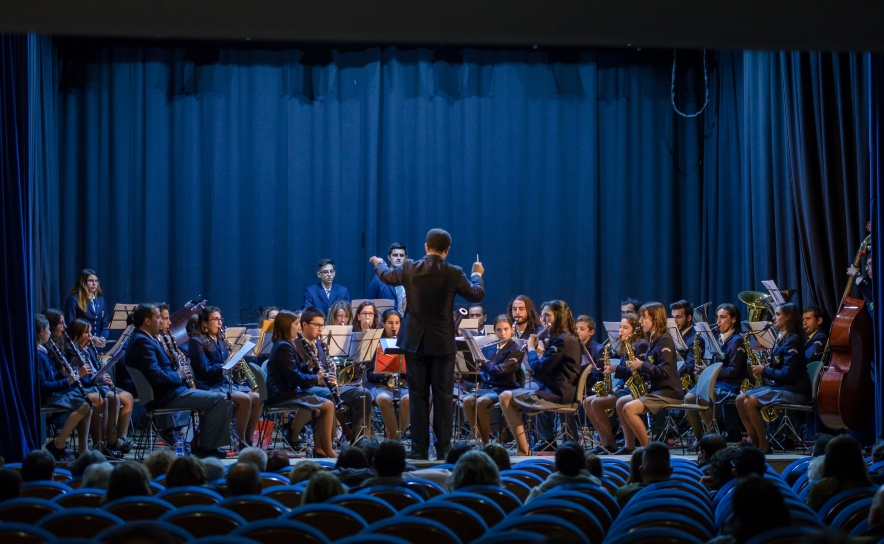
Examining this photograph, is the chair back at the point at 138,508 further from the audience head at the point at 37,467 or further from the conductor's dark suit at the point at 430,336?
the conductor's dark suit at the point at 430,336

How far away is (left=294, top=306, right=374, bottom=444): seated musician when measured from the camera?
8.34m

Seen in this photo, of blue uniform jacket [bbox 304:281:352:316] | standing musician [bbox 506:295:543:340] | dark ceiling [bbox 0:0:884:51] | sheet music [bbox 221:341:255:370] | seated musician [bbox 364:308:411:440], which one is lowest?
seated musician [bbox 364:308:411:440]

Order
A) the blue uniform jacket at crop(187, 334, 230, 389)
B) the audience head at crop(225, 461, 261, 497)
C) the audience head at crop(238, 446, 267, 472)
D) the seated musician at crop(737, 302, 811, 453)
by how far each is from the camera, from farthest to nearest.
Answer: the blue uniform jacket at crop(187, 334, 230, 389), the seated musician at crop(737, 302, 811, 453), the audience head at crop(238, 446, 267, 472), the audience head at crop(225, 461, 261, 497)

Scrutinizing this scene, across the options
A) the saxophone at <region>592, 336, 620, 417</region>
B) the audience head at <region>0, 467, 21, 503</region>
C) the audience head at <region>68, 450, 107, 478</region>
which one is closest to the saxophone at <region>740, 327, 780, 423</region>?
the saxophone at <region>592, 336, 620, 417</region>

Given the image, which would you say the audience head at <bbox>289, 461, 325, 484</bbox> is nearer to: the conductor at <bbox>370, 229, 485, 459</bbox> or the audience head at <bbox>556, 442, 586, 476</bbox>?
the audience head at <bbox>556, 442, 586, 476</bbox>

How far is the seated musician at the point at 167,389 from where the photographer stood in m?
7.83

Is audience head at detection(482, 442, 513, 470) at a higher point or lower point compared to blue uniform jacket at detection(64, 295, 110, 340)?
lower

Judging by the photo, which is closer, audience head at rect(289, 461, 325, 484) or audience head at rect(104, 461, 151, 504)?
audience head at rect(104, 461, 151, 504)

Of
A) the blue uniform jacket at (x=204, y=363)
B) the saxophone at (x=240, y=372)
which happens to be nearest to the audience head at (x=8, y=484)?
the blue uniform jacket at (x=204, y=363)

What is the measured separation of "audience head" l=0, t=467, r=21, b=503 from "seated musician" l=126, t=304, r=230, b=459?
11.8ft

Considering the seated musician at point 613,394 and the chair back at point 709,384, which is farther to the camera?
the seated musician at point 613,394

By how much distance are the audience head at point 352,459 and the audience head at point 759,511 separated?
7.81 ft

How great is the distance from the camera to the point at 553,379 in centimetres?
820

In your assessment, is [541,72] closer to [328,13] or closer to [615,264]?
[615,264]
